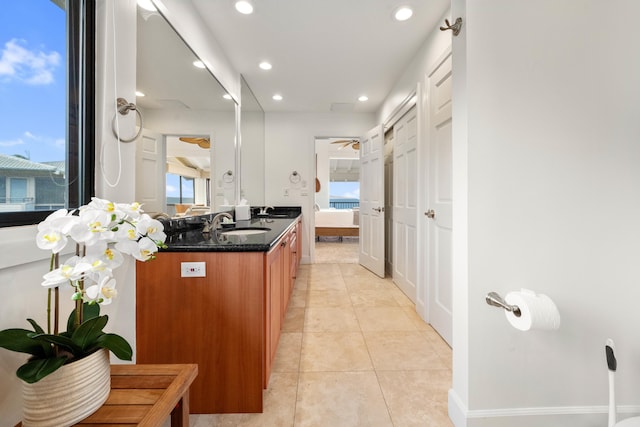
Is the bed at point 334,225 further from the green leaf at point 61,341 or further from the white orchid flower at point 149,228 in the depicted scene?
the green leaf at point 61,341

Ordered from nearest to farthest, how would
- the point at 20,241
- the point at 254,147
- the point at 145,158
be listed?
the point at 20,241, the point at 145,158, the point at 254,147

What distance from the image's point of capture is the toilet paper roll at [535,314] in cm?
103

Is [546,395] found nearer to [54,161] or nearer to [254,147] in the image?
[54,161]

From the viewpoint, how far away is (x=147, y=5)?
54.1 inches

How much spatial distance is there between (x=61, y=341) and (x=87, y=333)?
1.7 inches

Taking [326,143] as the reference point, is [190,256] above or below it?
below

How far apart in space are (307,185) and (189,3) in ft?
8.83

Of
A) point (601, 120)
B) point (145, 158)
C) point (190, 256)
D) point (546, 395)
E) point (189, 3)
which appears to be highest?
point (189, 3)

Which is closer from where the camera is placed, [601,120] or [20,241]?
[20,241]

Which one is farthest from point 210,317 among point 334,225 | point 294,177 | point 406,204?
point 334,225

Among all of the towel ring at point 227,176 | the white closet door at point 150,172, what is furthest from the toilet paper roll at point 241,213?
the white closet door at point 150,172

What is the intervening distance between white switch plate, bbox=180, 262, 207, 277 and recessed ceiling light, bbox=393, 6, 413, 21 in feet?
7.19

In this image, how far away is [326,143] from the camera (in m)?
7.77

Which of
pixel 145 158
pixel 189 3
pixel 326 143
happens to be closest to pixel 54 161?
pixel 145 158
